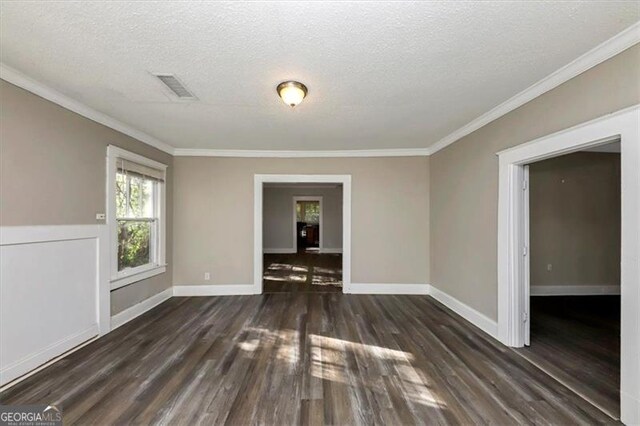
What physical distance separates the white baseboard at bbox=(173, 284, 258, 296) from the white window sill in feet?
1.55

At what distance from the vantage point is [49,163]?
2.47 meters

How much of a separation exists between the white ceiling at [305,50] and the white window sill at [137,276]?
6.38 ft

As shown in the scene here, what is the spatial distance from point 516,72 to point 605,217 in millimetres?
4309

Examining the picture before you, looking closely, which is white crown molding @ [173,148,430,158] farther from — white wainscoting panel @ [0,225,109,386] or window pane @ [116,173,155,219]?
white wainscoting panel @ [0,225,109,386]

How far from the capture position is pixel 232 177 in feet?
15.3

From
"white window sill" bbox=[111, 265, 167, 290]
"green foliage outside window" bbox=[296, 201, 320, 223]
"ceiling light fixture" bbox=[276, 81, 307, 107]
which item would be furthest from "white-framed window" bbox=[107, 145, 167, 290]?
"green foliage outside window" bbox=[296, 201, 320, 223]

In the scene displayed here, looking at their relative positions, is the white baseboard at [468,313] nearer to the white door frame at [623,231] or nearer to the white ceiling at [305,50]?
the white door frame at [623,231]

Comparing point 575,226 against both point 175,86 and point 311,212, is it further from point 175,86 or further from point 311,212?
point 311,212

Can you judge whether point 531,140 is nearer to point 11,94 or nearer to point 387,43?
point 387,43

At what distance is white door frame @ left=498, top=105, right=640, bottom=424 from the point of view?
66.6 inches

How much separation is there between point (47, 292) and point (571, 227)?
23.0 ft

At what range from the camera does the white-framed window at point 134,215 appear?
128 inches

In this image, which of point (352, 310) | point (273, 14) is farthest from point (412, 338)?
point (273, 14)

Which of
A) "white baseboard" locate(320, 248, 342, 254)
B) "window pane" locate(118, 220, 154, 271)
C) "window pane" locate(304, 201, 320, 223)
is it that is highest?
"window pane" locate(304, 201, 320, 223)
